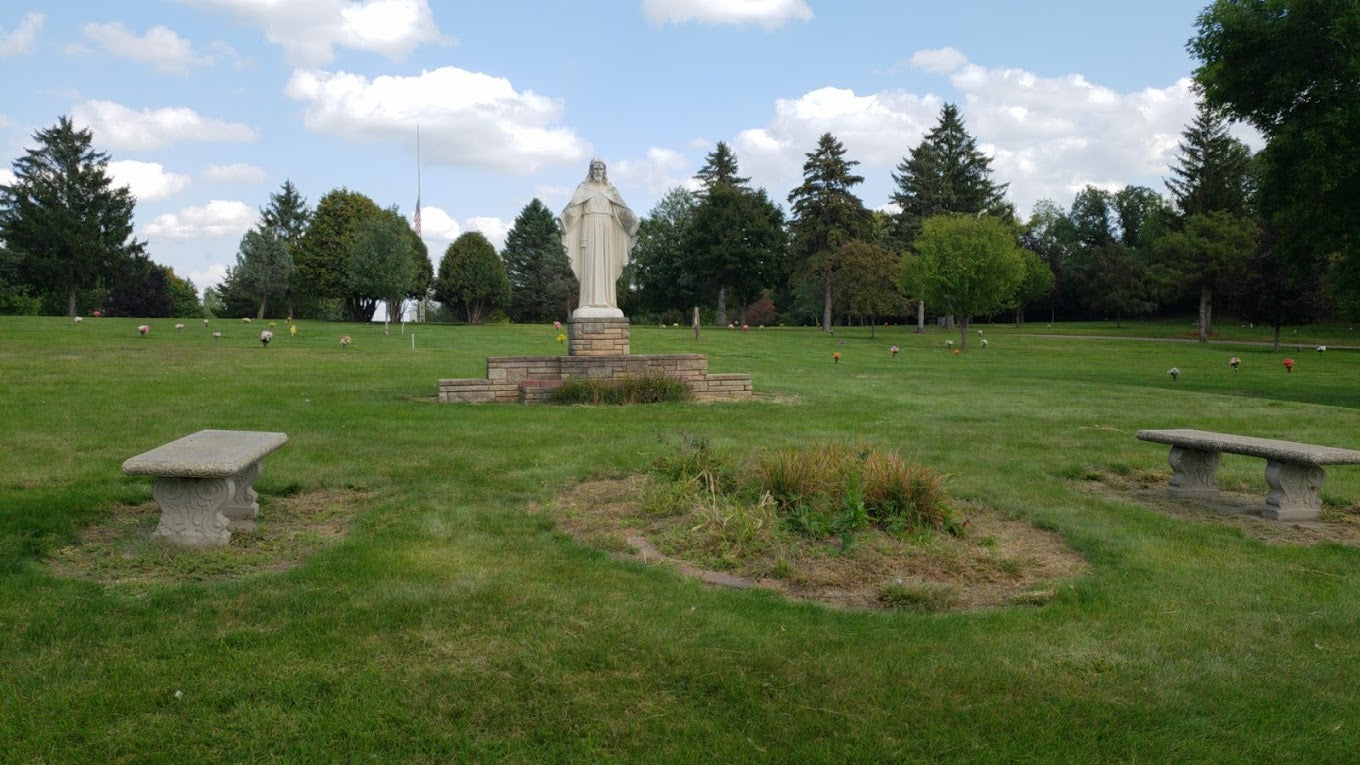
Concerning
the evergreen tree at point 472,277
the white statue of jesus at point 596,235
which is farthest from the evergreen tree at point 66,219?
the white statue of jesus at point 596,235

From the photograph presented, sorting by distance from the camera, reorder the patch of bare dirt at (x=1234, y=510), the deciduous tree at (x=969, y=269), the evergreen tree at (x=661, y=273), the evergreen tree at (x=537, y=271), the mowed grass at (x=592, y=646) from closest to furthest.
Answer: the mowed grass at (x=592, y=646), the patch of bare dirt at (x=1234, y=510), the deciduous tree at (x=969, y=269), the evergreen tree at (x=661, y=273), the evergreen tree at (x=537, y=271)

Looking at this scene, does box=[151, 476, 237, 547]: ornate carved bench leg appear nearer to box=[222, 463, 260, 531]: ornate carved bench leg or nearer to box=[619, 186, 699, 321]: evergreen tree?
box=[222, 463, 260, 531]: ornate carved bench leg

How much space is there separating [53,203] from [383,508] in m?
53.9

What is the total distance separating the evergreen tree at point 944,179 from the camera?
186 ft

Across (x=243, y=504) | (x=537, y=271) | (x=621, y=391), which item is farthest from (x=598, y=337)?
(x=537, y=271)

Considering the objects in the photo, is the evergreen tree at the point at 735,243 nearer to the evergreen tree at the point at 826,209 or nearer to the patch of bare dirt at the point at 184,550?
the evergreen tree at the point at 826,209

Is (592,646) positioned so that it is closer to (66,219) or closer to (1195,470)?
(1195,470)

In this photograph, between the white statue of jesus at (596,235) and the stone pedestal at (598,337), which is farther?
the white statue of jesus at (596,235)

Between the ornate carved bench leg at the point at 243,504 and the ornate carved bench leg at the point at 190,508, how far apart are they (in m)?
0.42

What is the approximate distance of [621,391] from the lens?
1298 centimetres

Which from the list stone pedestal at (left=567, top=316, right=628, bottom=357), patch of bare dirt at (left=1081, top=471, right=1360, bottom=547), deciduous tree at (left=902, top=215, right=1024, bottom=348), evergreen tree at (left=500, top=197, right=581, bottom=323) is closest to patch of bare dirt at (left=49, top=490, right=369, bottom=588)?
patch of bare dirt at (left=1081, top=471, right=1360, bottom=547)

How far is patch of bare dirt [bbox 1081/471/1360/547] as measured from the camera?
6.27 meters

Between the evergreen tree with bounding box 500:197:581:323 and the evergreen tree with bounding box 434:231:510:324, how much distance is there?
934cm

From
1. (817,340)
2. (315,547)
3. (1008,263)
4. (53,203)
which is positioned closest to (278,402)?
(315,547)
